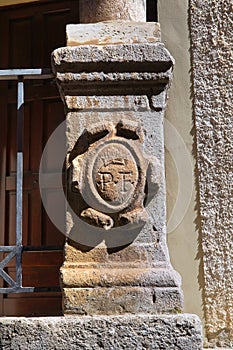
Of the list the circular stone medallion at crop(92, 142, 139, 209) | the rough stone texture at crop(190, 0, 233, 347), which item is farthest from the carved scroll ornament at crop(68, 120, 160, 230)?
the rough stone texture at crop(190, 0, 233, 347)

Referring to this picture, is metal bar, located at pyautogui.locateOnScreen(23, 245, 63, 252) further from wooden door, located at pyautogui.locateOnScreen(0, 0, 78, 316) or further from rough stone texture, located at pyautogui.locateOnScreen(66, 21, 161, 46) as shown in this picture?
wooden door, located at pyautogui.locateOnScreen(0, 0, 78, 316)

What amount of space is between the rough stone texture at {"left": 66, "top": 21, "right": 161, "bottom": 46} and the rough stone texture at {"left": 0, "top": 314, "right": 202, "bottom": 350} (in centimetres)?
101

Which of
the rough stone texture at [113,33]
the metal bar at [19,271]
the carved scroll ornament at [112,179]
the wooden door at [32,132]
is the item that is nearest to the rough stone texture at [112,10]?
the rough stone texture at [113,33]

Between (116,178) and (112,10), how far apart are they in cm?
70

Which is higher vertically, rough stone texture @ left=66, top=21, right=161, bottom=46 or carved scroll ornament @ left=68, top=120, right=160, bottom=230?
rough stone texture @ left=66, top=21, right=161, bottom=46

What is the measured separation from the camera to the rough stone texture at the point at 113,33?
2.26 m

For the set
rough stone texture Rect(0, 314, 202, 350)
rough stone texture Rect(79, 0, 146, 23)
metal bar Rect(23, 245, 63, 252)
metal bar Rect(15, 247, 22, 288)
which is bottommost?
rough stone texture Rect(0, 314, 202, 350)

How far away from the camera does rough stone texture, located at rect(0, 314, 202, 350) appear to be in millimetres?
1943

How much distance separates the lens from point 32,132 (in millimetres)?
3906

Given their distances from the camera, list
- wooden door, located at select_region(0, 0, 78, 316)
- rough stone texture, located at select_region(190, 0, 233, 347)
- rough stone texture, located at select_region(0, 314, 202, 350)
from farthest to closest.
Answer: wooden door, located at select_region(0, 0, 78, 316) < rough stone texture, located at select_region(190, 0, 233, 347) < rough stone texture, located at select_region(0, 314, 202, 350)

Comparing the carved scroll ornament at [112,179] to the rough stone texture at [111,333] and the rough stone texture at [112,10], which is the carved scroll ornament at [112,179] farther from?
the rough stone texture at [112,10]

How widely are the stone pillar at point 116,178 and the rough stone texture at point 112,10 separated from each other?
0.47 feet

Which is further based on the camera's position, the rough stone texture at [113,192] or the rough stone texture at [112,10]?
the rough stone texture at [112,10]

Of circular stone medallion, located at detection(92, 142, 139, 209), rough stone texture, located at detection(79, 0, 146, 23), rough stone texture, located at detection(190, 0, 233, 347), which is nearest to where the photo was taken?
circular stone medallion, located at detection(92, 142, 139, 209)
